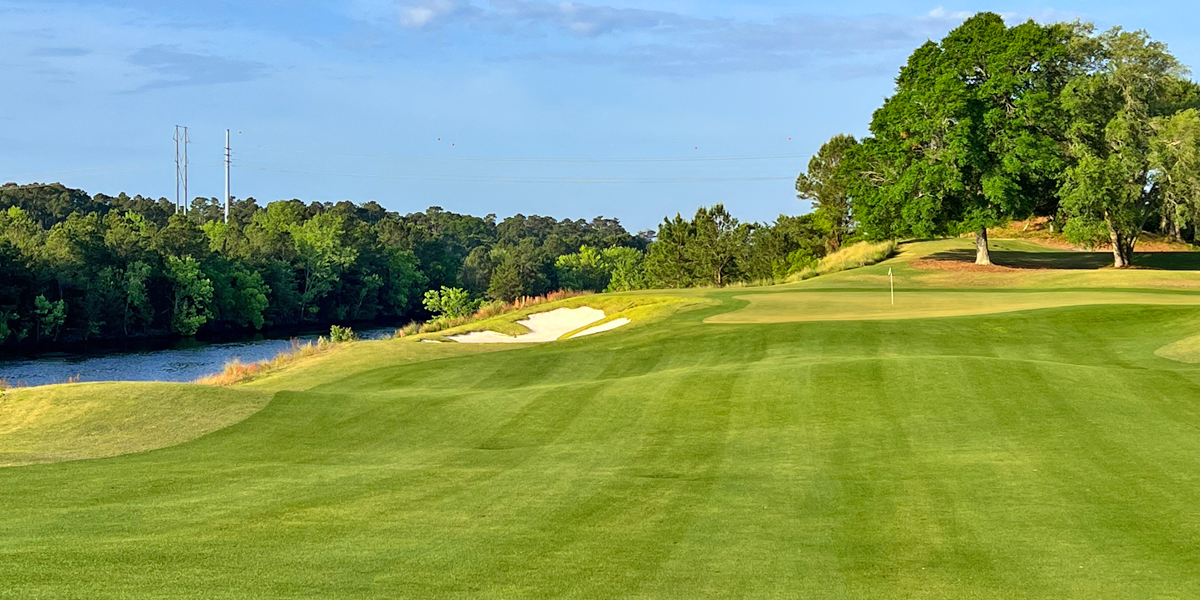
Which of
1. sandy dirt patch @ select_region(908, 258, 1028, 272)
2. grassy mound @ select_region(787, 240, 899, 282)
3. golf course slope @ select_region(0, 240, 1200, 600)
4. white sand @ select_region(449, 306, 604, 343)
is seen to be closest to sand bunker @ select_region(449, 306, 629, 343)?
white sand @ select_region(449, 306, 604, 343)

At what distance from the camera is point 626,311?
3947cm

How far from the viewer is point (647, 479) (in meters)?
12.7

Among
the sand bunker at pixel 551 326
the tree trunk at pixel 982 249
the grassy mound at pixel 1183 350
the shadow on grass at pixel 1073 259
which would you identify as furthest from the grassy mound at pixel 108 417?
the shadow on grass at pixel 1073 259

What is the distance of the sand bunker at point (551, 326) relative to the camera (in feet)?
120

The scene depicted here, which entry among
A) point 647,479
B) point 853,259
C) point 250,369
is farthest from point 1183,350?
point 853,259

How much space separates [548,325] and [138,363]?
3423 centimetres

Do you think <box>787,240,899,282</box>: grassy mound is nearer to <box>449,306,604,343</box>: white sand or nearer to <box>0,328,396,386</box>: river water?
<box>449,306,604,343</box>: white sand

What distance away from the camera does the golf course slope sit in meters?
8.30

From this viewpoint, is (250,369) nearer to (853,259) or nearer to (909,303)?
(909,303)

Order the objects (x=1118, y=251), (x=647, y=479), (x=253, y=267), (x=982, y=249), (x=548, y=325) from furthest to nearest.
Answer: (x=253, y=267) < (x=982, y=249) < (x=1118, y=251) < (x=548, y=325) < (x=647, y=479)

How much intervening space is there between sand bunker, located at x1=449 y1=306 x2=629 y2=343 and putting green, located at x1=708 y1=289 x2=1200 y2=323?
218 inches

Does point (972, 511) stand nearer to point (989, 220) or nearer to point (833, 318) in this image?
point (833, 318)

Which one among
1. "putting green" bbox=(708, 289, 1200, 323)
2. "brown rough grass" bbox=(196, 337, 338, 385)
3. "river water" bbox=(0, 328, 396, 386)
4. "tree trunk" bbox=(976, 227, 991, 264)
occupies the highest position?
"tree trunk" bbox=(976, 227, 991, 264)

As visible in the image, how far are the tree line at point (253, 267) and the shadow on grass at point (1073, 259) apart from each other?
20849 mm
